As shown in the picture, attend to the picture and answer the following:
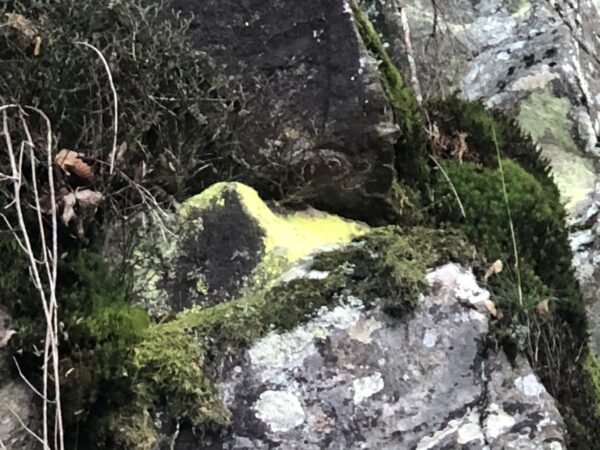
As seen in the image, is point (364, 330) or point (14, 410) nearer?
point (14, 410)

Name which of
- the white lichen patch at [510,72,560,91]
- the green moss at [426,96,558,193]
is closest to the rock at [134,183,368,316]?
the green moss at [426,96,558,193]

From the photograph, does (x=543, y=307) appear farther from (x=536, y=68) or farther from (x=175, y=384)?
(x=536, y=68)

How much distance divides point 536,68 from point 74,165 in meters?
3.13

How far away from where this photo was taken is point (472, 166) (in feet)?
12.0

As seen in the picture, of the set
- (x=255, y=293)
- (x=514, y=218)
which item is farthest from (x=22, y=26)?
(x=514, y=218)

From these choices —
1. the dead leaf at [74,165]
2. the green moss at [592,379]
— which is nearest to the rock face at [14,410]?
the dead leaf at [74,165]

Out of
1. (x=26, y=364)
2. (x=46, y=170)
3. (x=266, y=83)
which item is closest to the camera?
(x=26, y=364)

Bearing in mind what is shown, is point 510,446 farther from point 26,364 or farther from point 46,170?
point 46,170

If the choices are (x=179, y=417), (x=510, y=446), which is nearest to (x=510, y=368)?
(x=510, y=446)

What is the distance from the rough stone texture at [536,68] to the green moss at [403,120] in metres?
1.02

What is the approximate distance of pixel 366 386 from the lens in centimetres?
266

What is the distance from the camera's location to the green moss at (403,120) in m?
3.54

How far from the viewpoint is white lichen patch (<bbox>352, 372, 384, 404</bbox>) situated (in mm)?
2646

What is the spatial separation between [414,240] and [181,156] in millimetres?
887
